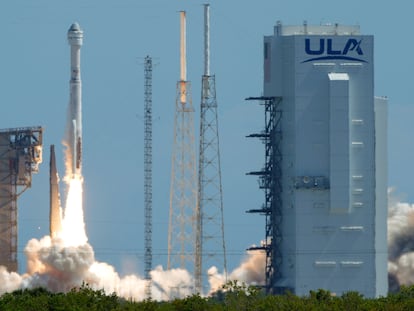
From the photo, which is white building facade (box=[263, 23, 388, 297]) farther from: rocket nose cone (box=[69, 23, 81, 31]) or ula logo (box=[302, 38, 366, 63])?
rocket nose cone (box=[69, 23, 81, 31])

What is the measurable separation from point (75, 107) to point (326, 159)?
1807cm

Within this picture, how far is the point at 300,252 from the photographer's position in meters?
175

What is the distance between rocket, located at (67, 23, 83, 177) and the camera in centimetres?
17875

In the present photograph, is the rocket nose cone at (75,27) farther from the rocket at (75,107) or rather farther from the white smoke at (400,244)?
the white smoke at (400,244)

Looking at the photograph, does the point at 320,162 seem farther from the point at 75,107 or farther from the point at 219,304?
the point at 219,304

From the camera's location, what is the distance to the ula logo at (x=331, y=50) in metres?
176

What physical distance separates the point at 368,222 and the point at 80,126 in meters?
21.2

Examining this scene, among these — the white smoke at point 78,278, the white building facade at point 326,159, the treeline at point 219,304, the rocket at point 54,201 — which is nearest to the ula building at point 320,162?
the white building facade at point 326,159

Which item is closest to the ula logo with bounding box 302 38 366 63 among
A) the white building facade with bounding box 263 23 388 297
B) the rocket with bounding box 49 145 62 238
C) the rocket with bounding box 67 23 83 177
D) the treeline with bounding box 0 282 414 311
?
the white building facade with bounding box 263 23 388 297

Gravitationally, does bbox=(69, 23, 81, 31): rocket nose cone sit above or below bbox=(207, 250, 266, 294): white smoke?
above

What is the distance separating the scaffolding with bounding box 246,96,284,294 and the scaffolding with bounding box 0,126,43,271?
713 inches

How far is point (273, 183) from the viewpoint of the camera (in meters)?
177

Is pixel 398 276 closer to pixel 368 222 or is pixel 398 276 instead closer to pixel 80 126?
pixel 368 222

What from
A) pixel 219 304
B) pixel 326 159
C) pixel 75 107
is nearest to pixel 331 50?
pixel 326 159
